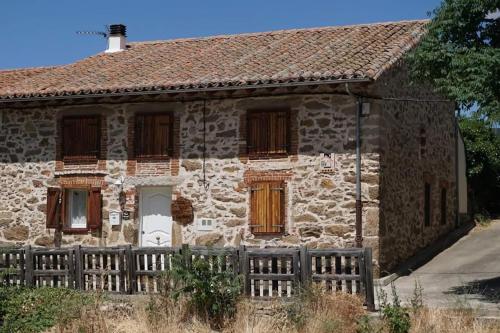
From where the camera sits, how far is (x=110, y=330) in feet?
34.0

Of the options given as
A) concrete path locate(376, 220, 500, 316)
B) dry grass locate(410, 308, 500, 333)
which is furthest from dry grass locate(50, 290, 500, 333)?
concrete path locate(376, 220, 500, 316)

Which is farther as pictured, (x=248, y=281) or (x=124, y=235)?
(x=124, y=235)

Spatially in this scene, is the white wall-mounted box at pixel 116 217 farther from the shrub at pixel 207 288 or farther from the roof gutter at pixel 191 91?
the shrub at pixel 207 288

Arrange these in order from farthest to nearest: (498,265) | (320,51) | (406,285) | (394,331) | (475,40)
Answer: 1. (320,51)
2. (498,265)
3. (406,285)
4. (475,40)
5. (394,331)

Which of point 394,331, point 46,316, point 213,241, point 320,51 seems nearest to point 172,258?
point 46,316

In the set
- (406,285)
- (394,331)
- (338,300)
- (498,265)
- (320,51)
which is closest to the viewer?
(394,331)

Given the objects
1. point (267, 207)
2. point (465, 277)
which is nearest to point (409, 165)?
point (465, 277)

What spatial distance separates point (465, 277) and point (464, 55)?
4992 mm

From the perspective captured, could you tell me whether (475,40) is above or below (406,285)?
above

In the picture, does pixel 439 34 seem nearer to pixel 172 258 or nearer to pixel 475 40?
pixel 475 40

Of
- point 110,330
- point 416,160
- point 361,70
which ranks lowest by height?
point 110,330

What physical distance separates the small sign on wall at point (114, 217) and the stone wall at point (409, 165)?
5.79 m

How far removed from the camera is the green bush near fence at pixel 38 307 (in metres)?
10.8

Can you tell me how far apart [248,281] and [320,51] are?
7467mm
